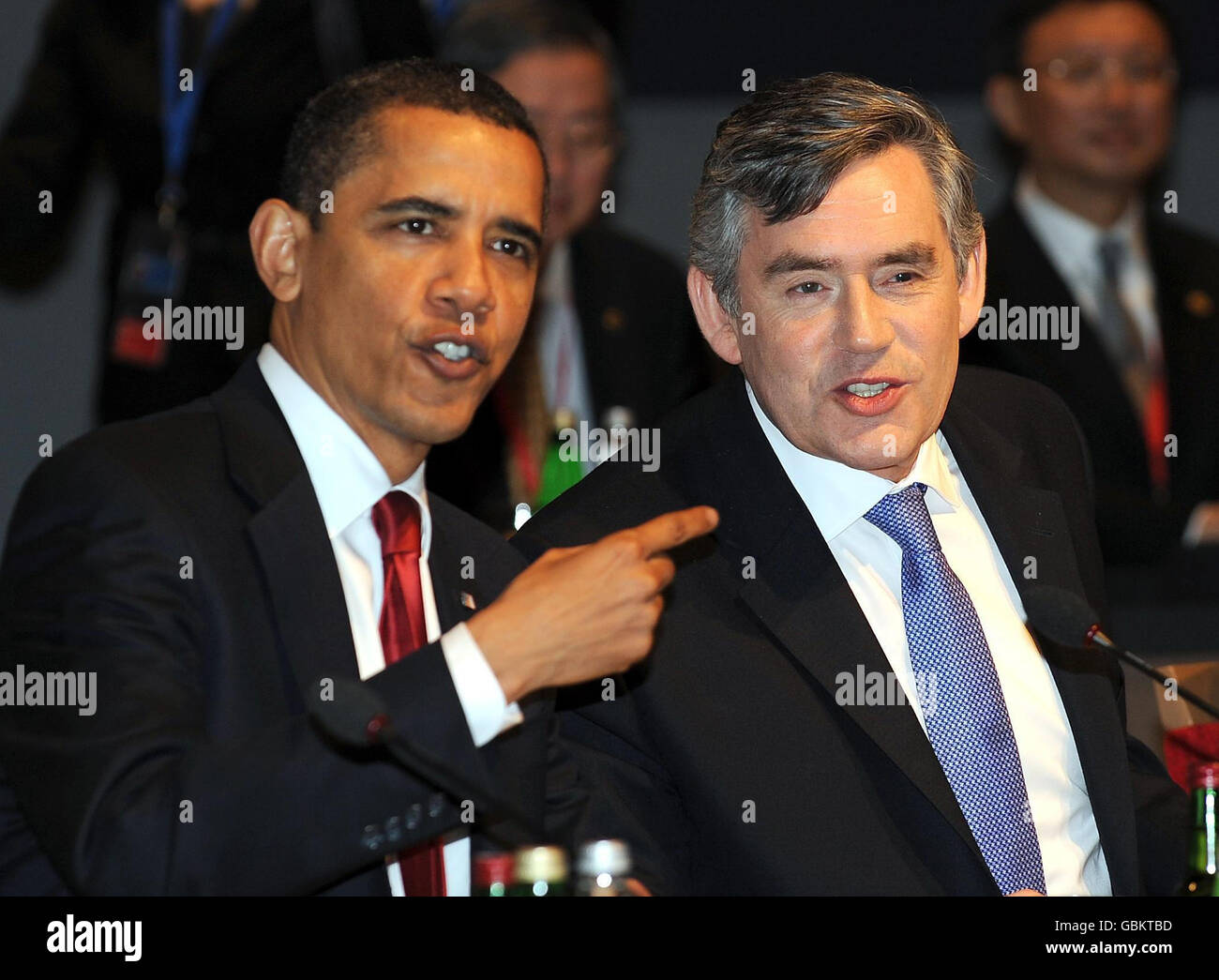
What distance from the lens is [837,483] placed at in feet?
8.18

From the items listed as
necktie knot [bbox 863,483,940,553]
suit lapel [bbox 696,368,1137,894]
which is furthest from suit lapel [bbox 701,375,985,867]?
necktie knot [bbox 863,483,940,553]

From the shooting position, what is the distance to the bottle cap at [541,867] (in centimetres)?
173

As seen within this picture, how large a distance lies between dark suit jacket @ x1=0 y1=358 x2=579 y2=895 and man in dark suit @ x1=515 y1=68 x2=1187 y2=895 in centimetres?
22

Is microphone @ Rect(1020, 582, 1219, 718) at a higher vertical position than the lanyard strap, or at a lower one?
lower

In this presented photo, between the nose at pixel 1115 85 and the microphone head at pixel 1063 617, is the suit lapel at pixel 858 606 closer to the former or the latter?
the microphone head at pixel 1063 617

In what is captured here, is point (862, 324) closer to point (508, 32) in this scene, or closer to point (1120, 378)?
point (508, 32)

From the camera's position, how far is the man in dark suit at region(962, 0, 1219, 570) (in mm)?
4734

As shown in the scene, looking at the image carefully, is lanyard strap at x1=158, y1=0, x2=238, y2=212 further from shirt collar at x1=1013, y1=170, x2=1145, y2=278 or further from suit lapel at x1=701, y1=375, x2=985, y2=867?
shirt collar at x1=1013, y1=170, x2=1145, y2=278

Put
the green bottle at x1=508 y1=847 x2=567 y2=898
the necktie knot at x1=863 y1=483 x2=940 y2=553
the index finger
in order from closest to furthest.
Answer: the green bottle at x1=508 y1=847 x2=567 y2=898
the index finger
the necktie knot at x1=863 y1=483 x2=940 y2=553

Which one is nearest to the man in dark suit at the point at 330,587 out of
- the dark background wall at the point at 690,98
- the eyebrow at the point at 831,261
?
the eyebrow at the point at 831,261

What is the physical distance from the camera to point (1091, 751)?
2389 millimetres

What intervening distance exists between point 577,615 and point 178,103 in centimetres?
247

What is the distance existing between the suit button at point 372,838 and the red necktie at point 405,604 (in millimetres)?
289

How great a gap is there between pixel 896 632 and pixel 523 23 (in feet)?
8.67
